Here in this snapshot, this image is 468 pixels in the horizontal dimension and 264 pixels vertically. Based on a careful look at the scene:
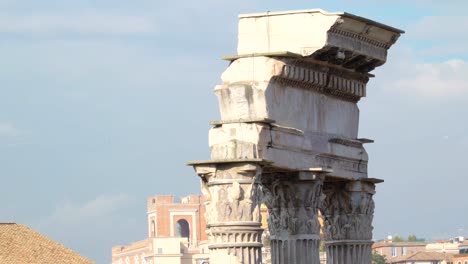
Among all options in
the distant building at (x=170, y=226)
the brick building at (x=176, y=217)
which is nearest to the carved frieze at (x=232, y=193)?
the distant building at (x=170, y=226)

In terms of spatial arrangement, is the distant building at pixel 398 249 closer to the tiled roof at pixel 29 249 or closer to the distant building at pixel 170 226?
the distant building at pixel 170 226

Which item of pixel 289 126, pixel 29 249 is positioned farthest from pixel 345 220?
pixel 29 249

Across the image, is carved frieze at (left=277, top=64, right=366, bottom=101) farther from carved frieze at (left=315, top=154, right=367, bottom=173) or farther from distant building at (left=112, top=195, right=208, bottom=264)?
distant building at (left=112, top=195, right=208, bottom=264)

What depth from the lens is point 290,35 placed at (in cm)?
2548

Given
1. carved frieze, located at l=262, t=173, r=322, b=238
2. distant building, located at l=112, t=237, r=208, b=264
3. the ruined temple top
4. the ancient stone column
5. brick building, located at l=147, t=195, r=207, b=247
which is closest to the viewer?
the ancient stone column

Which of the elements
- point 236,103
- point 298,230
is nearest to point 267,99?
A: point 236,103

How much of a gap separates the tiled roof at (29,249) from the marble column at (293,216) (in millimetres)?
20870

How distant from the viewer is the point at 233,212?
23891mm

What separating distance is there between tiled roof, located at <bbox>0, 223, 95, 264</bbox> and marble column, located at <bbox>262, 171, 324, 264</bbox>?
20870 millimetres

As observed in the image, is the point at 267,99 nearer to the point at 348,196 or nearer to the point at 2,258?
the point at 348,196

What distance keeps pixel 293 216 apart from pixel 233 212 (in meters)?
1.93

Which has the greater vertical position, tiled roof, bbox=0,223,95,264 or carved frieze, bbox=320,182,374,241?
tiled roof, bbox=0,223,95,264

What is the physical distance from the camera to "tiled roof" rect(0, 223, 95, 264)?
46.5 meters

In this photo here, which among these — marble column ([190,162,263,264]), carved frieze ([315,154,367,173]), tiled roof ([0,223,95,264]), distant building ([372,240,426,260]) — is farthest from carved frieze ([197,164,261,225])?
distant building ([372,240,426,260])
